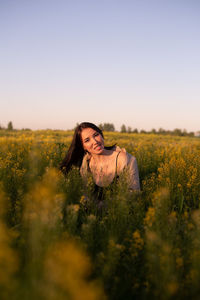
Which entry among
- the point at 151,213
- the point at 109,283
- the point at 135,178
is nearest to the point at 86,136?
the point at 135,178

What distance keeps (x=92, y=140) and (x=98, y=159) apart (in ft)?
1.03

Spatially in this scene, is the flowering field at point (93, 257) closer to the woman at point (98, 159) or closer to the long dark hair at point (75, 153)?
the woman at point (98, 159)

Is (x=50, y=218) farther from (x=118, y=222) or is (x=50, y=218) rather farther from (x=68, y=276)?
(x=118, y=222)

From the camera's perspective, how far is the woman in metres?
3.09

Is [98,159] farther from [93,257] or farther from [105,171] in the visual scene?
[93,257]

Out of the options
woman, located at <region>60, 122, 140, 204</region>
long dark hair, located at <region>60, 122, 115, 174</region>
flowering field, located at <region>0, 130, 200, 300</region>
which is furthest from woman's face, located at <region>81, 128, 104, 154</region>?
flowering field, located at <region>0, 130, 200, 300</region>

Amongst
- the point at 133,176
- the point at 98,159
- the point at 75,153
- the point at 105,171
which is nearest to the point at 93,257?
the point at 133,176

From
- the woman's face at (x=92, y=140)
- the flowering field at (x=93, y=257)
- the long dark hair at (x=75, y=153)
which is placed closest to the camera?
the flowering field at (x=93, y=257)

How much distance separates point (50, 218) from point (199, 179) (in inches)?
94.4

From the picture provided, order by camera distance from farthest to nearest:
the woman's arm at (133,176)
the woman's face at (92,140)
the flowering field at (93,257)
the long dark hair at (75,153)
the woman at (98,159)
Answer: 1. the long dark hair at (75,153)
2. the woman's face at (92,140)
3. the woman at (98,159)
4. the woman's arm at (133,176)
5. the flowering field at (93,257)

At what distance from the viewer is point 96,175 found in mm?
3213

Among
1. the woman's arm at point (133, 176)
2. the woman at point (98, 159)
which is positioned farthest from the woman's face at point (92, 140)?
the woman's arm at point (133, 176)

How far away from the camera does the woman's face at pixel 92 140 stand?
3213 millimetres

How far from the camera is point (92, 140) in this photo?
10.6ft
